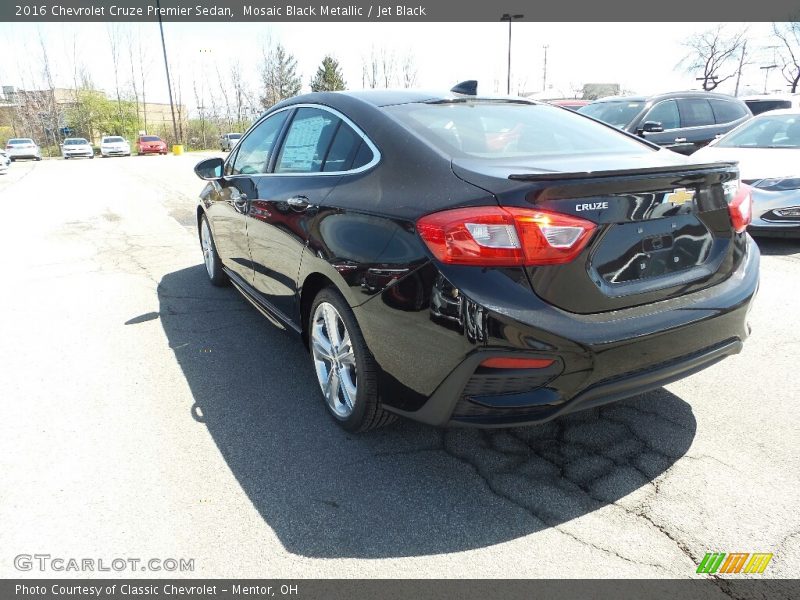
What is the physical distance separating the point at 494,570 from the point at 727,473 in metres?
1.21

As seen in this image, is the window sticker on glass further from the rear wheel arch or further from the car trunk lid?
the car trunk lid

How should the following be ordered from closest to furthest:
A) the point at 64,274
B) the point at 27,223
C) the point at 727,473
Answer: the point at 727,473, the point at 64,274, the point at 27,223

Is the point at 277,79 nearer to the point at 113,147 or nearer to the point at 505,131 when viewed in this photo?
the point at 113,147

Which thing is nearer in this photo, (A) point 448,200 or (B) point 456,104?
(A) point 448,200

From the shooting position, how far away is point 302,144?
11.1 ft

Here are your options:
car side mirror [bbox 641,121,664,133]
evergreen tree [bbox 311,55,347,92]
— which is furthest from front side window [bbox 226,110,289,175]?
evergreen tree [bbox 311,55,347,92]

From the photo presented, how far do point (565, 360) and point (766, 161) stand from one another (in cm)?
603

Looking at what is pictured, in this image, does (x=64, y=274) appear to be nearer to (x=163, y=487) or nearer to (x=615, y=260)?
(x=163, y=487)

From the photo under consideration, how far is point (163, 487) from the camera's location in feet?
8.23

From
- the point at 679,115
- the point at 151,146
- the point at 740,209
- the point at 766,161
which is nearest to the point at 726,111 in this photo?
Answer: the point at 679,115

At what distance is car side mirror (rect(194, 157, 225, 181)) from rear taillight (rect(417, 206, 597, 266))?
10.6ft

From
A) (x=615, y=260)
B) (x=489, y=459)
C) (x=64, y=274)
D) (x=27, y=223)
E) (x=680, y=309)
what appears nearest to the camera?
(x=615, y=260)

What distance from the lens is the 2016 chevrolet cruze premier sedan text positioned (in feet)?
6.62
